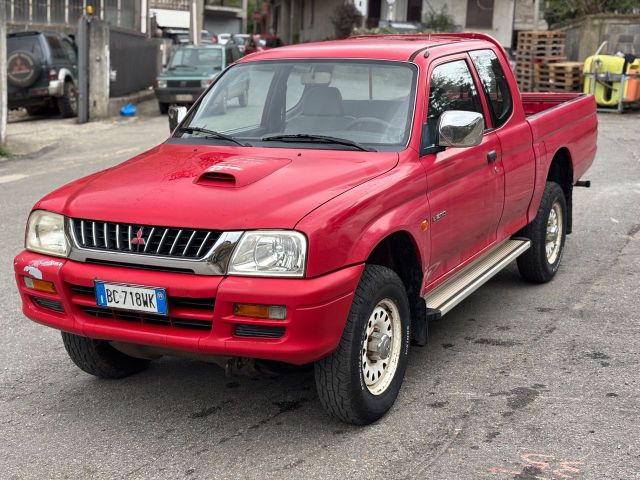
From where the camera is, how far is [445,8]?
43531mm

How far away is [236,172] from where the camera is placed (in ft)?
14.6

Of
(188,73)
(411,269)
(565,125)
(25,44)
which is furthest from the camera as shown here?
(188,73)

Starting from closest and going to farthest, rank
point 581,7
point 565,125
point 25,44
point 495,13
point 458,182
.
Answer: point 458,182
point 565,125
point 25,44
point 581,7
point 495,13

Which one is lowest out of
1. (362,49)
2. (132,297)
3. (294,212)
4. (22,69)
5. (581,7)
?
(132,297)

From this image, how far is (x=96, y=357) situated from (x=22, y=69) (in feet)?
56.5

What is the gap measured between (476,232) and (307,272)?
1966mm

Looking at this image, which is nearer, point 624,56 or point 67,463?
point 67,463

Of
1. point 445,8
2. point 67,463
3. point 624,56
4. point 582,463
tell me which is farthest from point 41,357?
point 445,8

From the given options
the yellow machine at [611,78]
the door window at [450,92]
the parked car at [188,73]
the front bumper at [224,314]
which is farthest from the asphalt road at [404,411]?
the parked car at [188,73]

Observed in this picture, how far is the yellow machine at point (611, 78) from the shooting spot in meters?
21.1

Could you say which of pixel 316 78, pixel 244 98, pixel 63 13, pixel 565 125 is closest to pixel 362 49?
pixel 316 78

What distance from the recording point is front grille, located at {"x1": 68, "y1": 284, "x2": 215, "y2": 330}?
406cm

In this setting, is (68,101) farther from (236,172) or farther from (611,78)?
(236,172)

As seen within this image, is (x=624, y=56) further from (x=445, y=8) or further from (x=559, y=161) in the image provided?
(x=445, y=8)
